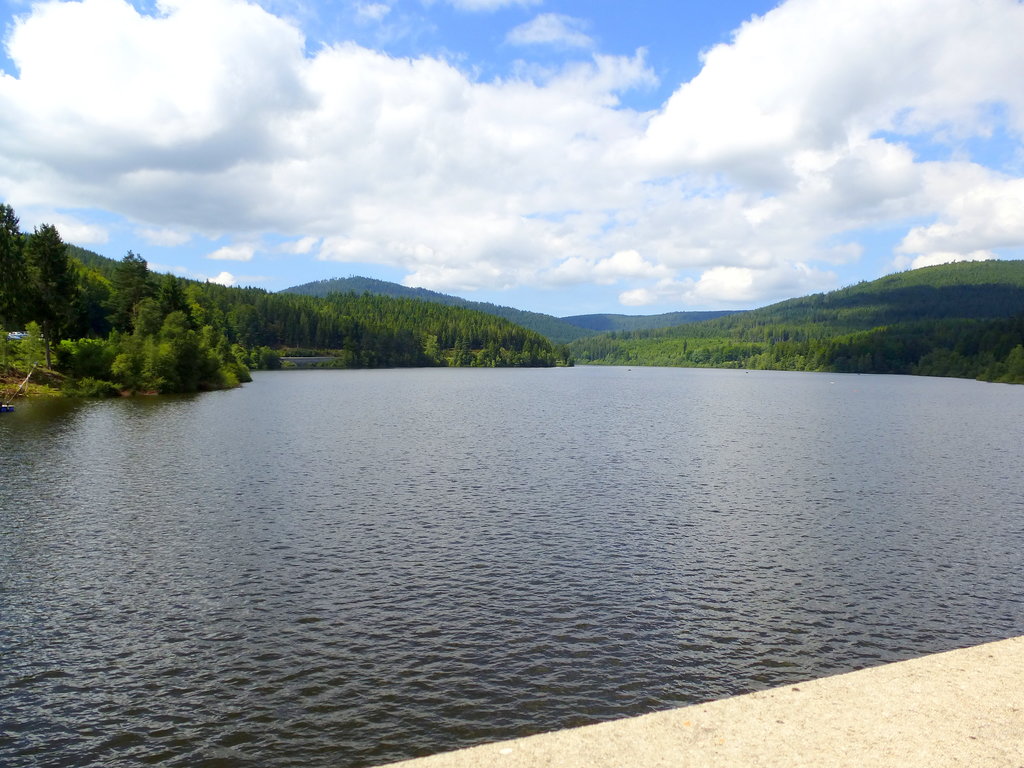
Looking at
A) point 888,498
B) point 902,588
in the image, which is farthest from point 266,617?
point 888,498

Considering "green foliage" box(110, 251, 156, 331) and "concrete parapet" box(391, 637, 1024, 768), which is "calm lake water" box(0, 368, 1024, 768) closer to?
"concrete parapet" box(391, 637, 1024, 768)

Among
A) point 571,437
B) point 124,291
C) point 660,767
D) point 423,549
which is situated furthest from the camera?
point 124,291

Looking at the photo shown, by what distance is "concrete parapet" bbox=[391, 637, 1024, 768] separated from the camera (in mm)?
10430

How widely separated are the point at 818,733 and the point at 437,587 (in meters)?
12.7

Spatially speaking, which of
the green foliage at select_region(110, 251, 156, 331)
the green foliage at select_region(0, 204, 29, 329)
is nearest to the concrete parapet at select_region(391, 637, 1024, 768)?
the green foliage at select_region(0, 204, 29, 329)

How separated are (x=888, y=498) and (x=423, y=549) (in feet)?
86.0

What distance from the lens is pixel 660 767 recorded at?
10.2 meters

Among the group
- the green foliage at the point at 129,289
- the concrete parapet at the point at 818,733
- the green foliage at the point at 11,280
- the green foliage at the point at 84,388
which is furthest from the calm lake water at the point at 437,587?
the green foliage at the point at 129,289

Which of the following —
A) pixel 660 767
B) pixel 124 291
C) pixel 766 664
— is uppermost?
pixel 124 291

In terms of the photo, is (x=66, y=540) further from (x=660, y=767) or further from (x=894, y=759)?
(x=894, y=759)

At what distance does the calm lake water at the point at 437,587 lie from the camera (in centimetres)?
1415

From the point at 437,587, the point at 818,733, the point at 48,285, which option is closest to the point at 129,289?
the point at 48,285

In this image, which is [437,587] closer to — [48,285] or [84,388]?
[84,388]

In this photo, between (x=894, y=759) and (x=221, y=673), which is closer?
(x=894, y=759)
